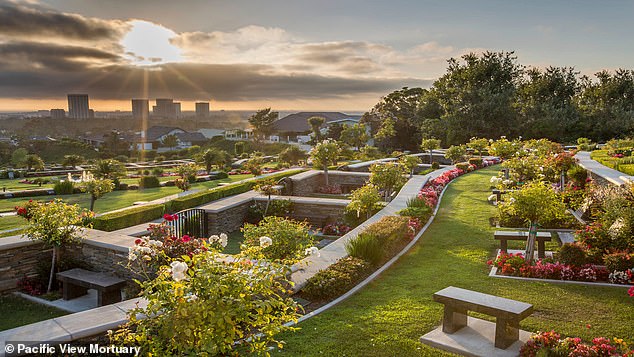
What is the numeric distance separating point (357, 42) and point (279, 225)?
19522 mm

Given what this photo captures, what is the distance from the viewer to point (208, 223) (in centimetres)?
1279

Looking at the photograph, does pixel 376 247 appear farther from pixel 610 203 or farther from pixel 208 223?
pixel 208 223

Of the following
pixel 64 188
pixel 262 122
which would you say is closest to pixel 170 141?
pixel 262 122

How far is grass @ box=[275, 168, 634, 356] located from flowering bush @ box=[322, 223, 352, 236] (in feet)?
11.5

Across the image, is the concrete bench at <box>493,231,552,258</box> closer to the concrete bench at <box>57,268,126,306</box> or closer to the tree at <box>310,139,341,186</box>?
the concrete bench at <box>57,268,126,306</box>

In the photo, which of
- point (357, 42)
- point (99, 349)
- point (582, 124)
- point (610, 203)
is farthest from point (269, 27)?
point (582, 124)

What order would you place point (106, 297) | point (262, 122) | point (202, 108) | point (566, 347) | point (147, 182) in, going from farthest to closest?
point (202, 108) < point (262, 122) < point (147, 182) < point (106, 297) < point (566, 347)

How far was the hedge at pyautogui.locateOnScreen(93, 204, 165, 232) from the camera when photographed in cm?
1069

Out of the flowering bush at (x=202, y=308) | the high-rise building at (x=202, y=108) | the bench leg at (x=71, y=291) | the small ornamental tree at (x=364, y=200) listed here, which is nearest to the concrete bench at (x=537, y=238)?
the small ornamental tree at (x=364, y=200)

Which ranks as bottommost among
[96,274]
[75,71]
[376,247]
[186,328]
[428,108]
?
[96,274]

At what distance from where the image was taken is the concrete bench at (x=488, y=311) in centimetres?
502

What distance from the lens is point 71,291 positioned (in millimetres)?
8383

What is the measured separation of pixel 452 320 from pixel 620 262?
3.65 m

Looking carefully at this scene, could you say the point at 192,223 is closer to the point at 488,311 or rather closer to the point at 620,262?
the point at 488,311
